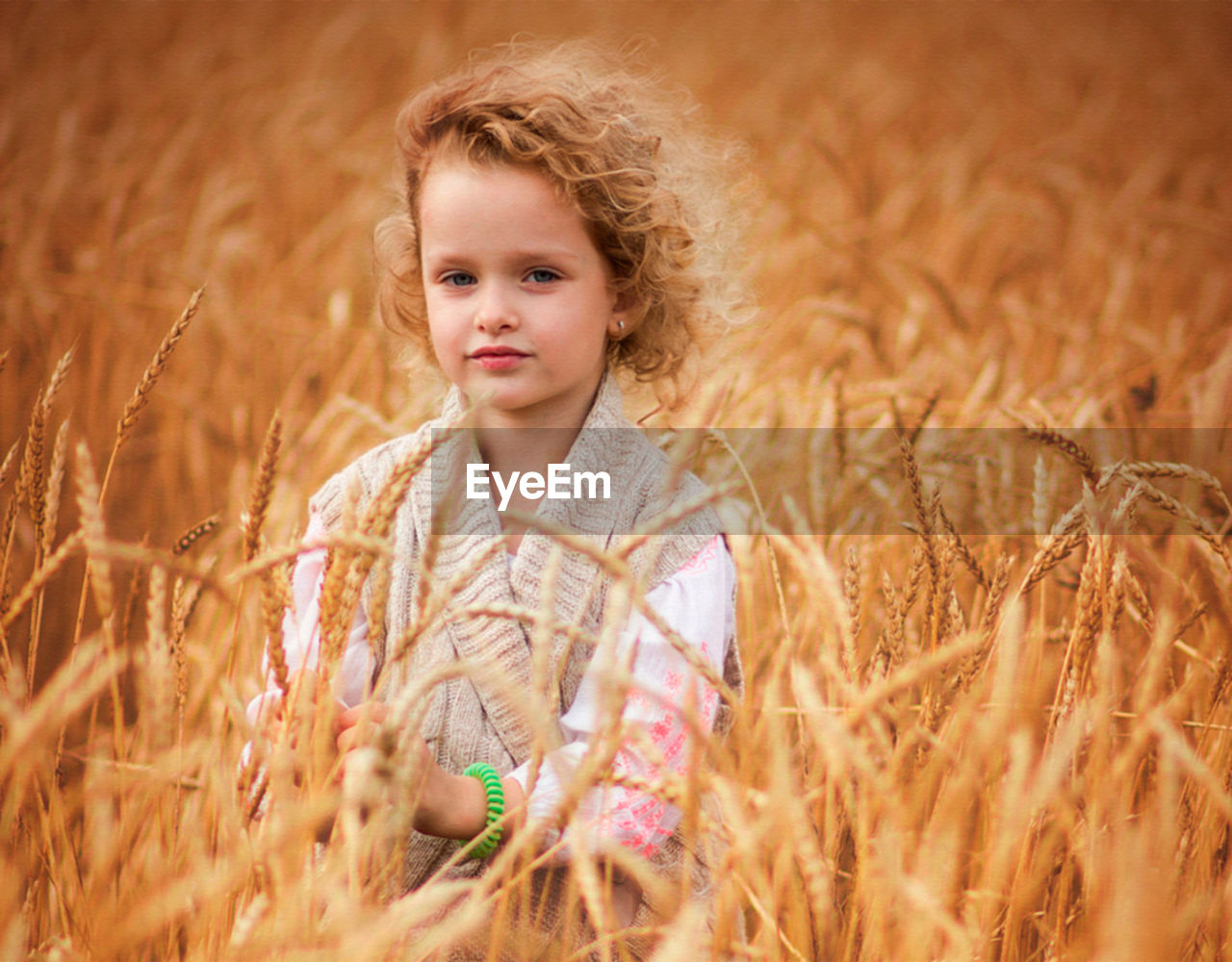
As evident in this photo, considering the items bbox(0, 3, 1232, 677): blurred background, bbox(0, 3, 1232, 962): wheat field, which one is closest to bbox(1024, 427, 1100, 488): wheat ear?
bbox(0, 3, 1232, 962): wheat field

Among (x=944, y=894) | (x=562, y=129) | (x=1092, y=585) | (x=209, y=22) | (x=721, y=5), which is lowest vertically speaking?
(x=944, y=894)

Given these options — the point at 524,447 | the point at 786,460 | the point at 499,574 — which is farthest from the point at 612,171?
the point at 786,460

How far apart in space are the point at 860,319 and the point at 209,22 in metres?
2.72

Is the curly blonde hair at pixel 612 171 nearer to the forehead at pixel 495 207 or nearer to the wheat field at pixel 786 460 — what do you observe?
the forehead at pixel 495 207

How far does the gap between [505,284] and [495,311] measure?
0.03 m

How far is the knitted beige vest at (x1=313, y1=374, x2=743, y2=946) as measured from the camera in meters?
0.75

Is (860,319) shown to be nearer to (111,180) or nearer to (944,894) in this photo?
(944,894)

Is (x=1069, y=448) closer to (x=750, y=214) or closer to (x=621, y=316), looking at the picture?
(x=621, y=316)

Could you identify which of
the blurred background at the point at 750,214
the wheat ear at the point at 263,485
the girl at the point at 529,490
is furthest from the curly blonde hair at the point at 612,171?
the wheat ear at the point at 263,485

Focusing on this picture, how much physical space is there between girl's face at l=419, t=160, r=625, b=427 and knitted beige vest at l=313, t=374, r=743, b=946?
63mm

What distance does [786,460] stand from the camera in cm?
146

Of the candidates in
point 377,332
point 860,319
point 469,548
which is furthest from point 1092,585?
point 377,332

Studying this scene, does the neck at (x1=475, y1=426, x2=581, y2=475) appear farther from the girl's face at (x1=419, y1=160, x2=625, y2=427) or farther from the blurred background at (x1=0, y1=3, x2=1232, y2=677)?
the blurred background at (x1=0, y1=3, x2=1232, y2=677)

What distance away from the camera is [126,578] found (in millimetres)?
1424
